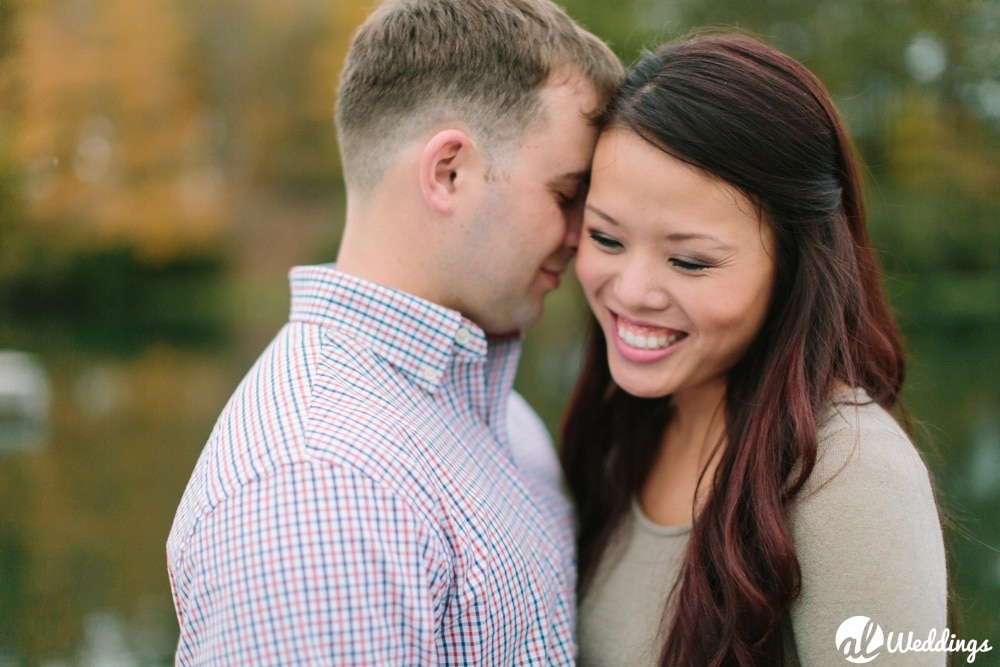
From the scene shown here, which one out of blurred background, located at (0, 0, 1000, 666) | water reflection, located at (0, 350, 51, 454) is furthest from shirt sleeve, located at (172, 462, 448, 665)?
water reflection, located at (0, 350, 51, 454)

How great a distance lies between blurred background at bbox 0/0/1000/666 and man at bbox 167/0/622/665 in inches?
28.6

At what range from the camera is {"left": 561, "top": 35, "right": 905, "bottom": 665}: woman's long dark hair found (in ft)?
5.90

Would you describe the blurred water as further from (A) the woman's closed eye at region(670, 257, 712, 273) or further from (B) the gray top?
(A) the woman's closed eye at region(670, 257, 712, 273)

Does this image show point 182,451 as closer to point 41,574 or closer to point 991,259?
point 41,574

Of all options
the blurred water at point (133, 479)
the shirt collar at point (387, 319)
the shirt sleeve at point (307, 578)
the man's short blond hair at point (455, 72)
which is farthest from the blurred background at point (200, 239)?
the shirt sleeve at point (307, 578)

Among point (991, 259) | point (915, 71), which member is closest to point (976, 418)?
point (991, 259)

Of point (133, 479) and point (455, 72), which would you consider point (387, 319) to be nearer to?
point (455, 72)

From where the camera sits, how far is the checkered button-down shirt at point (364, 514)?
4.81 ft

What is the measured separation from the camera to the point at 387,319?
1969 millimetres

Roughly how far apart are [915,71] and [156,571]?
8134 mm

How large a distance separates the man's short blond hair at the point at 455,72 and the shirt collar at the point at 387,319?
0.30 meters

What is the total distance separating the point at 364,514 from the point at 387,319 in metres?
0.55

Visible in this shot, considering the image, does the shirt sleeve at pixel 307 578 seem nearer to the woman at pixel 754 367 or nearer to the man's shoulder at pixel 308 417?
the man's shoulder at pixel 308 417

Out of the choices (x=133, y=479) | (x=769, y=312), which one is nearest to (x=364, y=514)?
(x=769, y=312)
